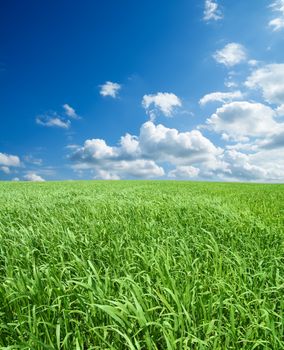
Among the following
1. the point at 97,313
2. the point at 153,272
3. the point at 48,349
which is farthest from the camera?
the point at 153,272

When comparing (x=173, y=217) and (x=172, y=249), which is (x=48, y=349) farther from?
(x=173, y=217)

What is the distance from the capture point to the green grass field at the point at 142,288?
276cm

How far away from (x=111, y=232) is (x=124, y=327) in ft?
10.2

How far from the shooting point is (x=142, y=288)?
11.9ft

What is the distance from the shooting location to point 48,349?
2.56 m

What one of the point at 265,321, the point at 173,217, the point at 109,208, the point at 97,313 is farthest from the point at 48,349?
the point at 109,208

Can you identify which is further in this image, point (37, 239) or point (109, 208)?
point (109, 208)

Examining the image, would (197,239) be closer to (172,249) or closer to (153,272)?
(172,249)

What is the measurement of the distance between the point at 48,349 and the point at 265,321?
186 cm

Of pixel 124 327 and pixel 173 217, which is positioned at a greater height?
pixel 173 217

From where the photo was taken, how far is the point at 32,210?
8289 millimetres

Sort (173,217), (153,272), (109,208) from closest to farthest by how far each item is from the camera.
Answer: (153,272), (173,217), (109,208)

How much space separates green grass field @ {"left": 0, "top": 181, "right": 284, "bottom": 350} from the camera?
9.05 feet

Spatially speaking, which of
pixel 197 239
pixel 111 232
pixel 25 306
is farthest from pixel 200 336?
pixel 111 232
